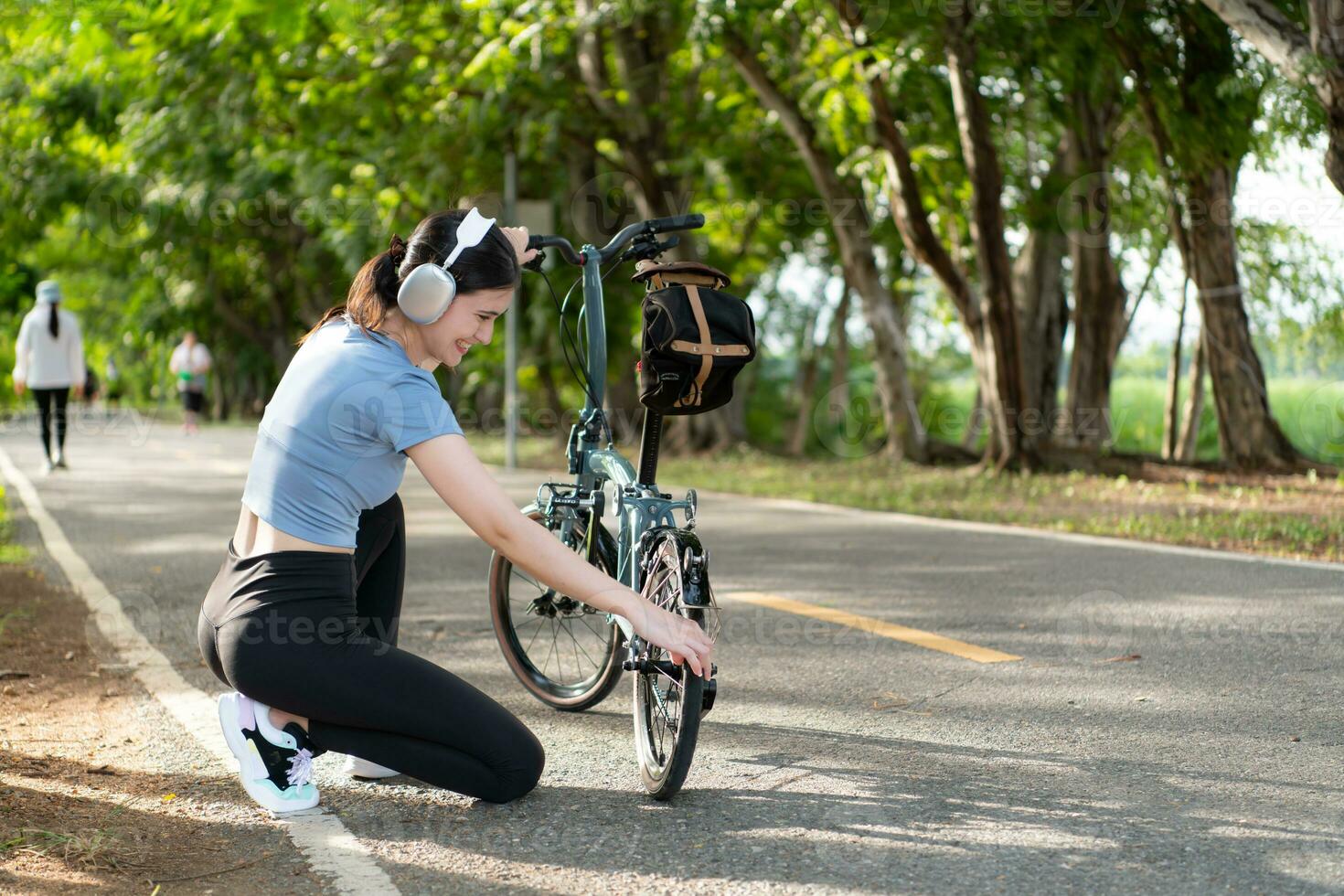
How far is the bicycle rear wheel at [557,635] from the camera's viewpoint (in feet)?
16.6

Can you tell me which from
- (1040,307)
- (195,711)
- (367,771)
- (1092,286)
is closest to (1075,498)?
(1092,286)

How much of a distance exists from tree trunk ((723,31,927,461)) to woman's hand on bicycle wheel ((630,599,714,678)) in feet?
43.5

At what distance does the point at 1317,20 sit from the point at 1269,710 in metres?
5.94

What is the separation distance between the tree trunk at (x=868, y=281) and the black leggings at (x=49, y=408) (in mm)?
8053

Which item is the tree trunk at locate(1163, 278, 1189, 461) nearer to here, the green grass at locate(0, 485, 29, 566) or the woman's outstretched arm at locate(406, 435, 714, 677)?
the green grass at locate(0, 485, 29, 566)


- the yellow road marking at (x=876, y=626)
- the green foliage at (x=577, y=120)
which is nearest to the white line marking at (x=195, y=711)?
the yellow road marking at (x=876, y=626)

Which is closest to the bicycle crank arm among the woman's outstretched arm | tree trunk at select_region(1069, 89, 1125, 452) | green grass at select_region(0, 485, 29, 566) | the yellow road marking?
the woman's outstretched arm

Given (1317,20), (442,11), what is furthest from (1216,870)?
(442,11)

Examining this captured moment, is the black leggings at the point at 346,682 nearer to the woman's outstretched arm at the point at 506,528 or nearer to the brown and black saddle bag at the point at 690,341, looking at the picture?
the woman's outstretched arm at the point at 506,528

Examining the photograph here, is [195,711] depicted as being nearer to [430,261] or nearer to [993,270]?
[430,261]

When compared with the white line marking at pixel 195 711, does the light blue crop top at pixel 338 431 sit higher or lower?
higher

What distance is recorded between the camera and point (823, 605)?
24.1 feet

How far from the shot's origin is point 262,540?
156 inches

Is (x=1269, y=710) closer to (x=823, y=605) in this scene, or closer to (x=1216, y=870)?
(x=1216, y=870)
